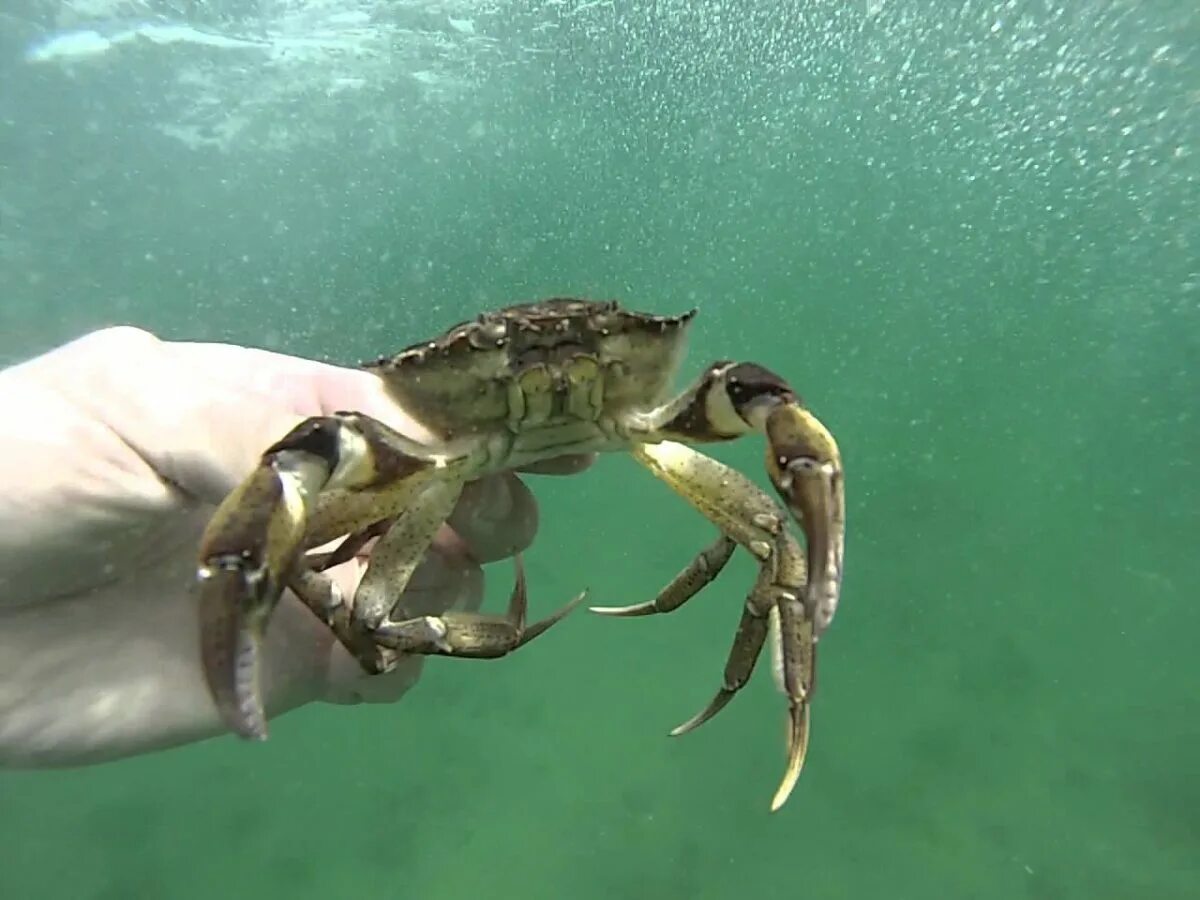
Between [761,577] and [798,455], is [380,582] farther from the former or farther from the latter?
[798,455]

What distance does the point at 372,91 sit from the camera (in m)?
17.1

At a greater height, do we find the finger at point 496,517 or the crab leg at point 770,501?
the crab leg at point 770,501

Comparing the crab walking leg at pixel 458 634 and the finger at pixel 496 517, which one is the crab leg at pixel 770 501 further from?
the crab walking leg at pixel 458 634

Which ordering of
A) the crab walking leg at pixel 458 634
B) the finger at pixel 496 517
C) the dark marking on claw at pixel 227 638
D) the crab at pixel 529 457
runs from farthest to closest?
1. the finger at pixel 496 517
2. the crab walking leg at pixel 458 634
3. the crab at pixel 529 457
4. the dark marking on claw at pixel 227 638

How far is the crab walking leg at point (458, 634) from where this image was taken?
2352 millimetres

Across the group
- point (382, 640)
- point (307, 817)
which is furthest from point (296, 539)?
point (307, 817)

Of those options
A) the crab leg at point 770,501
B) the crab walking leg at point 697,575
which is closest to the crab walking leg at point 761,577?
the crab leg at point 770,501

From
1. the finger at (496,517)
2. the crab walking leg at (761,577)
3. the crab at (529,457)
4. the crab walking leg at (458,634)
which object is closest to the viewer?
the crab at (529,457)

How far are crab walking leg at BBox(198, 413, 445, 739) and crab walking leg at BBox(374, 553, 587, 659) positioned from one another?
0.47 metres

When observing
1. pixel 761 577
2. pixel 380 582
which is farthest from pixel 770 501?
pixel 380 582

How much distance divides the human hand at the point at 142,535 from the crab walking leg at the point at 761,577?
1.35 ft

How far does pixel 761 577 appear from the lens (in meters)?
2.49

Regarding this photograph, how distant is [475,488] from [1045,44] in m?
18.2

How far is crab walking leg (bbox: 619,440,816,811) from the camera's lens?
7.08 ft
